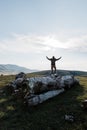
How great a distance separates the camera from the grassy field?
63.3 feet

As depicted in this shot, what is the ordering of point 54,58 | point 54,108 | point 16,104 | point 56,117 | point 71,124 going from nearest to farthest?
point 71,124 → point 56,117 → point 54,108 → point 16,104 → point 54,58

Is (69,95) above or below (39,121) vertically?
above

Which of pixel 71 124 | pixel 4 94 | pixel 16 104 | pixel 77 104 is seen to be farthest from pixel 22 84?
pixel 71 124

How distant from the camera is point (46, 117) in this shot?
2105 centimetres

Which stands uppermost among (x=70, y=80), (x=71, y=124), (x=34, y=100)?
(x=70, y=80)

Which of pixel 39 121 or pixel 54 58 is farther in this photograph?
pixel 54 58

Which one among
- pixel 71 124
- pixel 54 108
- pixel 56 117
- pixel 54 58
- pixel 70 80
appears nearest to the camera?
pixel 71 124

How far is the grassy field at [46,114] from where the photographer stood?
19.3 m

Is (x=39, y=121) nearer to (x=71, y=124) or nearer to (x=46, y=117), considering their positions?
(x=46, y=117)

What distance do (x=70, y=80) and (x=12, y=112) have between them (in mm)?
12299

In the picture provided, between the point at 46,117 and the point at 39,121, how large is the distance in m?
1.04

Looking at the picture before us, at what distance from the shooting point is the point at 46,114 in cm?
2178

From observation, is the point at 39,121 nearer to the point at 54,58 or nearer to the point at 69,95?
the point at 69,95

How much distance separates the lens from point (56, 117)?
20.9 meters
